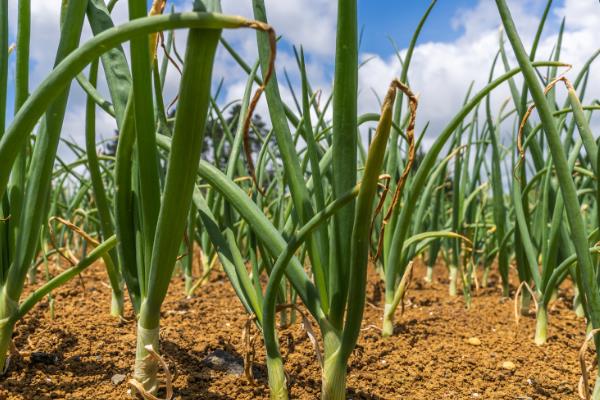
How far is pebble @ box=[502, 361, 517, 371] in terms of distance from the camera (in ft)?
3.79

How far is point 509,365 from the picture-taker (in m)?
1.17

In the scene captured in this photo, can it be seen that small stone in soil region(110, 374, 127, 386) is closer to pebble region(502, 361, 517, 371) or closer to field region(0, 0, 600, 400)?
field region(0, 0, 600, 400)

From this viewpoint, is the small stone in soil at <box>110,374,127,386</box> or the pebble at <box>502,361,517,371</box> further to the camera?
the pebble at <box>502,361,517,371</box>

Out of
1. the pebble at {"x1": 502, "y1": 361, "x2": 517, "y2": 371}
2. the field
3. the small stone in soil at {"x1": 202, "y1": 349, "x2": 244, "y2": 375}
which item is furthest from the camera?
the pebble at {"x1": 502, "y1": 361, "x2": 517, "y2": 371}

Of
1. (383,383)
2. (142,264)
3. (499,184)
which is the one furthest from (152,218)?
(499,184)

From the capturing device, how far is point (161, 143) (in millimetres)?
849

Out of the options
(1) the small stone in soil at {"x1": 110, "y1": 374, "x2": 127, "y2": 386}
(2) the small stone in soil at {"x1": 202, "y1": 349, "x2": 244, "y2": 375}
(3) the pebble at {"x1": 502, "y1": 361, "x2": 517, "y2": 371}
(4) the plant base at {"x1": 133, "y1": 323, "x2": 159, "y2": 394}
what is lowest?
(3) the pebble at {"x1": 502, "y1": 361, "x2": 517, "y2": 371}

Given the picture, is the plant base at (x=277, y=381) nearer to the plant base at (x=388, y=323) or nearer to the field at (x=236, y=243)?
the field at (x=236, y=243)

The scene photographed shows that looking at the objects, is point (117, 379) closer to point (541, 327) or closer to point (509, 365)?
point (509, 365)

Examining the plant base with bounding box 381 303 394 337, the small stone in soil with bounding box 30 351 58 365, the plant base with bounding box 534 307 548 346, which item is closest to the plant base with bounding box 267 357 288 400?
the small stone in soil with bounding box 30 351 58 365

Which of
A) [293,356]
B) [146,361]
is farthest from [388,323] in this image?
[146,361]

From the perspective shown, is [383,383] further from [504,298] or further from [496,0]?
[504,298]

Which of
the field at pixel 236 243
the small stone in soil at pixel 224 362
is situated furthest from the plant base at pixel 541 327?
the small stone in soil at pixel 224 362

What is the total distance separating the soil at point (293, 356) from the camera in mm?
924
